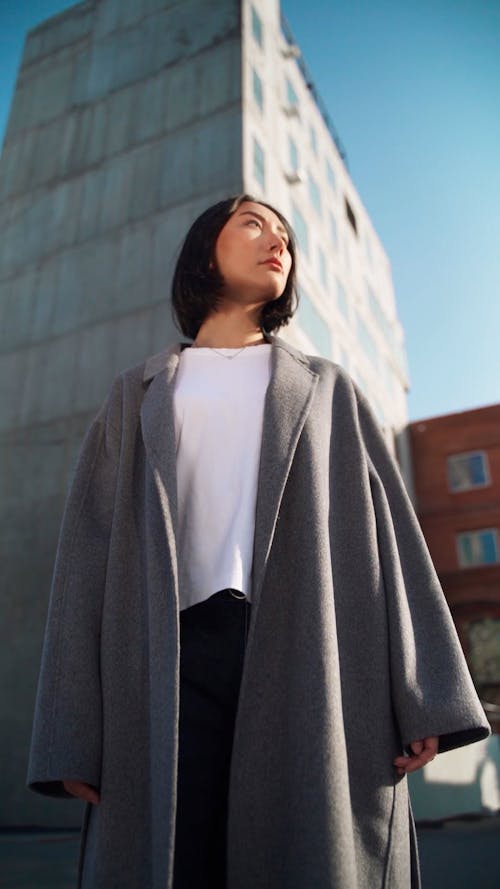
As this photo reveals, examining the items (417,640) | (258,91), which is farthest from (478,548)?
(417,640)

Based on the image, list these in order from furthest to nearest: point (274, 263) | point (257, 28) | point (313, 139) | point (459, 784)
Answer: point (313, 139) → point (257, 28) → point (459, 784) → point (274, 263)

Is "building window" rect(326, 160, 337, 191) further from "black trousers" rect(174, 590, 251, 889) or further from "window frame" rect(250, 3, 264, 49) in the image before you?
"black trousers" rect(174, 590, 251, 889)

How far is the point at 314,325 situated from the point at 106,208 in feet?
14.7

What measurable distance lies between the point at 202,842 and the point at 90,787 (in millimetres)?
254

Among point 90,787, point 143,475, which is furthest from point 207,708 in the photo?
point 143,475

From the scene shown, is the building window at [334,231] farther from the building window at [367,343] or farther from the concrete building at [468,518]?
the concrete building at [468,518]

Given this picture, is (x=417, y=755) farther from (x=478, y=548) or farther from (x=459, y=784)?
(x=478, y=548)

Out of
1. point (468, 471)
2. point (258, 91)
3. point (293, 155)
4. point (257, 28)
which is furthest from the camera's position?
point (468, 471)

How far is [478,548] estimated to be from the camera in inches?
797

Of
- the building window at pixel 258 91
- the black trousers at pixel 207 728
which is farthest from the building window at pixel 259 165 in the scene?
the black trousers at pixel 207 728

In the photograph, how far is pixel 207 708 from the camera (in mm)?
1322

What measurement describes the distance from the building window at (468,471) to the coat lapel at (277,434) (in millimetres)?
20456

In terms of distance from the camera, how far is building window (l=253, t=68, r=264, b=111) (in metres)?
11.8

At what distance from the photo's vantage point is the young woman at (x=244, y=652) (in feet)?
4.00
